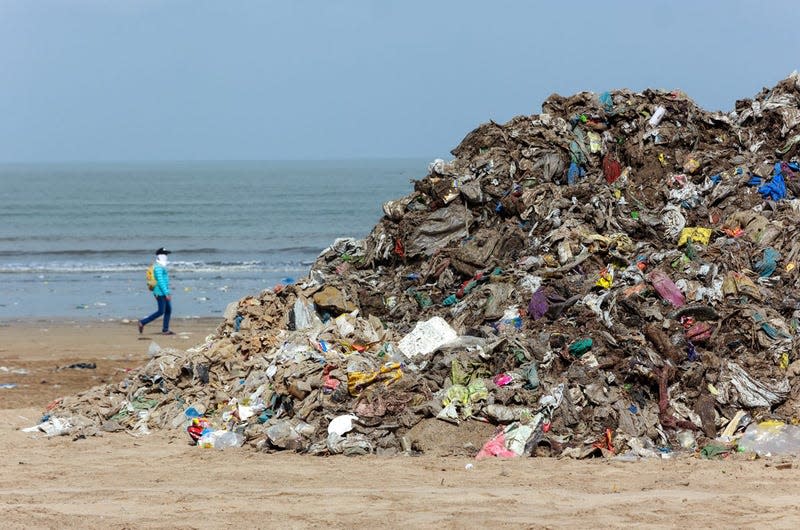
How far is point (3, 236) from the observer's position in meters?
43.0

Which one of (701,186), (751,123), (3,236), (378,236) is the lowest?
(3,236)

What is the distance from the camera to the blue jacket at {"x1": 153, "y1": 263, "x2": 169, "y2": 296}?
16.9 meters

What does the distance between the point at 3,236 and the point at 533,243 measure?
3682 centimetres

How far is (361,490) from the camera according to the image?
7770mm

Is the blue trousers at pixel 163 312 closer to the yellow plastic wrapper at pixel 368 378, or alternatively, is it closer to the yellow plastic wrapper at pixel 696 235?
the yellow plastic wrapper at pixel 368 378

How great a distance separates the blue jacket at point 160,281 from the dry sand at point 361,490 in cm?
714

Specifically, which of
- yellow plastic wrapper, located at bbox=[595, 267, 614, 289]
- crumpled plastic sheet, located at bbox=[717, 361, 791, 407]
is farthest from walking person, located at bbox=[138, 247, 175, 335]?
crumpled plastic sheet, located at bbox=[717, 361, 791, 407]

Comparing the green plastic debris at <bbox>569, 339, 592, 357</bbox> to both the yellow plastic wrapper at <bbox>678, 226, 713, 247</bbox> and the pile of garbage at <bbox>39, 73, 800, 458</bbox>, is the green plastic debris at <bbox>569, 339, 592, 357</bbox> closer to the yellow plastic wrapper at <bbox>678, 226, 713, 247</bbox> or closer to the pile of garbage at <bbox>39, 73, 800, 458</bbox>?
the pile of garbage at <bbox>39, 73, 800, 458</bbox>

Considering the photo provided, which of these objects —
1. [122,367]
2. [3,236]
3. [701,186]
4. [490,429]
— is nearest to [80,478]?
[490,429]

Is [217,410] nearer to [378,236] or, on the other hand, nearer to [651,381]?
[378,236]

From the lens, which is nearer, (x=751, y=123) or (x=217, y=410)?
(x=217, y=410)

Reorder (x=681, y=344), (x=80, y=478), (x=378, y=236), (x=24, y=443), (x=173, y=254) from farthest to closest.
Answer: (x=173, y=254) < (x=378, y=236) < (x=24, y=443) < (x=681, y=344) < (x=80, y=478)

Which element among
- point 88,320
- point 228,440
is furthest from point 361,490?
point 88,320

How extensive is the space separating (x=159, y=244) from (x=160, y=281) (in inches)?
899
